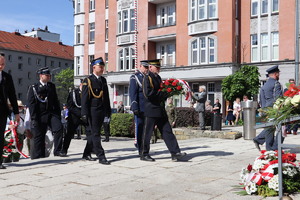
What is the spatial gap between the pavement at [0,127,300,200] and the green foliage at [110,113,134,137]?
10.2 m

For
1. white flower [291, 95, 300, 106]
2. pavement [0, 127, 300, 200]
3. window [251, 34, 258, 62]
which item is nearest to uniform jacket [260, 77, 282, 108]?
pavement [0, 127, 300, 200]

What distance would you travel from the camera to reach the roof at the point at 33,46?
2995 inches

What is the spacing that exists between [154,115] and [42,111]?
250 centimetres

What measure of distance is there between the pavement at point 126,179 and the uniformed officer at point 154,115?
250 millimetres

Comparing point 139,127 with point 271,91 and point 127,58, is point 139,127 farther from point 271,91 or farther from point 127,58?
point 127,58

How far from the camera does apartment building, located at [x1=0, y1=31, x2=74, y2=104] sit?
75.0 metres

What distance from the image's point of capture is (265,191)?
483 centimetres

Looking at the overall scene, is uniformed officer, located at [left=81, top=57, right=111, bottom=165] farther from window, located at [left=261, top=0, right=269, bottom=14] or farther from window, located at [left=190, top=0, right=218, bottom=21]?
window, located at [left=190, top=0, right=218, bottom=21]

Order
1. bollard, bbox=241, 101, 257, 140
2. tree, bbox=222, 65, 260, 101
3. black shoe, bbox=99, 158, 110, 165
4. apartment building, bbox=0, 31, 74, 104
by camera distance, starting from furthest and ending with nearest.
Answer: apartment building, bbox=0, 31, 74, 104
tree, bbox=222, 65, 260, 101
bollard, bbox=241, 101, 257, 140
black shoe, bbox=99, 158, 110, 165

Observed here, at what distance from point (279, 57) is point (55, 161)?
80.8ft

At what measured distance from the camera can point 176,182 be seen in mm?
5723

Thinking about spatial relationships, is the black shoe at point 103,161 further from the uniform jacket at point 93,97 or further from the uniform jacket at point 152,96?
the uniform jacket at point 152,96

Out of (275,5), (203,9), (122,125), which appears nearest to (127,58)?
(203,9)

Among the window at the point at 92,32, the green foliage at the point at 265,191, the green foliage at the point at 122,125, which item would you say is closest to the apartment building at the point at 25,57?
the window at the point at 92,32
